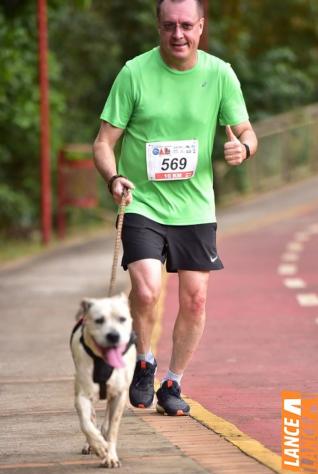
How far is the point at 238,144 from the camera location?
781 cm

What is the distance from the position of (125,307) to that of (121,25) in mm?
27253

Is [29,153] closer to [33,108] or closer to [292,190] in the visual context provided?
[33,108]

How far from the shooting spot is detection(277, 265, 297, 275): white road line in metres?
17.3

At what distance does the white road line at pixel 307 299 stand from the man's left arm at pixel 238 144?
19.7 feet

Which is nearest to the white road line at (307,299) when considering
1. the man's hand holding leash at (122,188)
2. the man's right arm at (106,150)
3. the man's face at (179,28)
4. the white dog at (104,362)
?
the man's right arm at (106,150)

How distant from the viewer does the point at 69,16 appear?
31.6 metres

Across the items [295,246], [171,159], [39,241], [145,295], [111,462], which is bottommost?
[39,241]

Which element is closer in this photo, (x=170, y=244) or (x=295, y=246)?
(x=170, y=244)

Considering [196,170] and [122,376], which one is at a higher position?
[196,170]

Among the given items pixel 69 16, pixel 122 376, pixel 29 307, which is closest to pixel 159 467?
pixel 122 376

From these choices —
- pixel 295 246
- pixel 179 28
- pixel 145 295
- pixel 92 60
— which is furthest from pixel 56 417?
pixel 92 60

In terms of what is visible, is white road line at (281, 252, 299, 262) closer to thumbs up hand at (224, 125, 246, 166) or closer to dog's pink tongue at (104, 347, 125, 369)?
thumbs up hand at (224, 125, 246, 166)

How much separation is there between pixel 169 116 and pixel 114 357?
1.86m

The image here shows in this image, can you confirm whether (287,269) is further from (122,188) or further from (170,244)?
(122,188)
